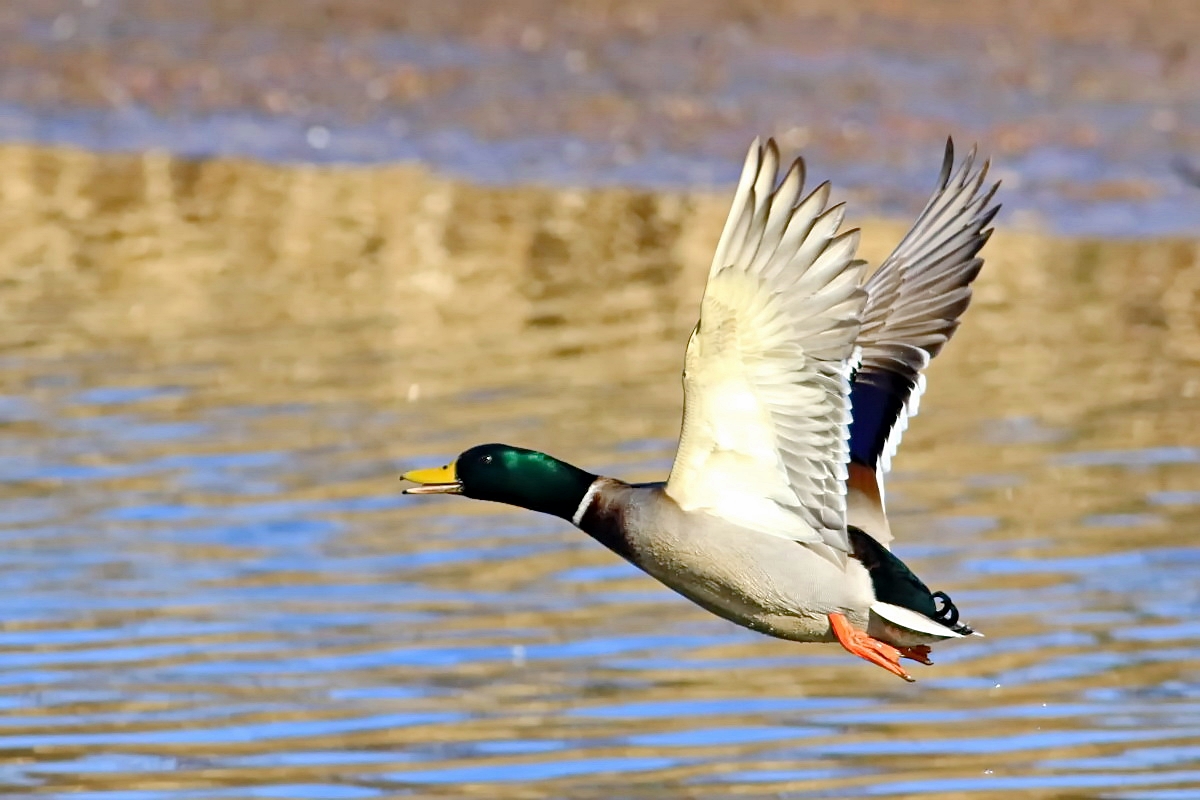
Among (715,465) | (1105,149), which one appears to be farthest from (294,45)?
(715,465)

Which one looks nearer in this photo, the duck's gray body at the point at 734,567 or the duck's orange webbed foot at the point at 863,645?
the duck's gray body at the point at 734,567

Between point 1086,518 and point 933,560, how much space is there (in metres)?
1.03

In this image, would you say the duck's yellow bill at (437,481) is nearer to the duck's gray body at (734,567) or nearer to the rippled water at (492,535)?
the duck's gray body at (734,567)

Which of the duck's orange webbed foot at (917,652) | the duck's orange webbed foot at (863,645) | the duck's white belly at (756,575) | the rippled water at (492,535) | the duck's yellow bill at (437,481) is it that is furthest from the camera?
the rippled water at (492,535)

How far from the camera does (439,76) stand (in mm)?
20812

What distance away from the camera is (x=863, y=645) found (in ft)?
24.3

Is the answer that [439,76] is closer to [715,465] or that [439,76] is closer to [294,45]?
[294,45]

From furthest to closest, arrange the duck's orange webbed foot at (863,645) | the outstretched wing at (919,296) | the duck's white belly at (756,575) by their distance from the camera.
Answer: the outstretched wing at (919,296) < the duck's orange webbed foot at (863,645) < the duck's white belly at (756,575)

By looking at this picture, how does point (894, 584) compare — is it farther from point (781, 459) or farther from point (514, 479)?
point (514, 479)

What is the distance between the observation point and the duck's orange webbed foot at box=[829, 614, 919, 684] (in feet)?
24.3

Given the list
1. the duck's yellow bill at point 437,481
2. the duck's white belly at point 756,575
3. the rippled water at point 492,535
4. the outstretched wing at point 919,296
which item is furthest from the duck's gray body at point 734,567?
the rippled water at point 492,535

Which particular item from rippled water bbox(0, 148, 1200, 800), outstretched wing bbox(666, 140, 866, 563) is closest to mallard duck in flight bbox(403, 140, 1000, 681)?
outstretched wing bbox(666, 140, 866, 563)

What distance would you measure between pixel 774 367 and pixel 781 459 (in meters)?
0.35

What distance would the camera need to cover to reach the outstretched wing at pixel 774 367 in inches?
262
